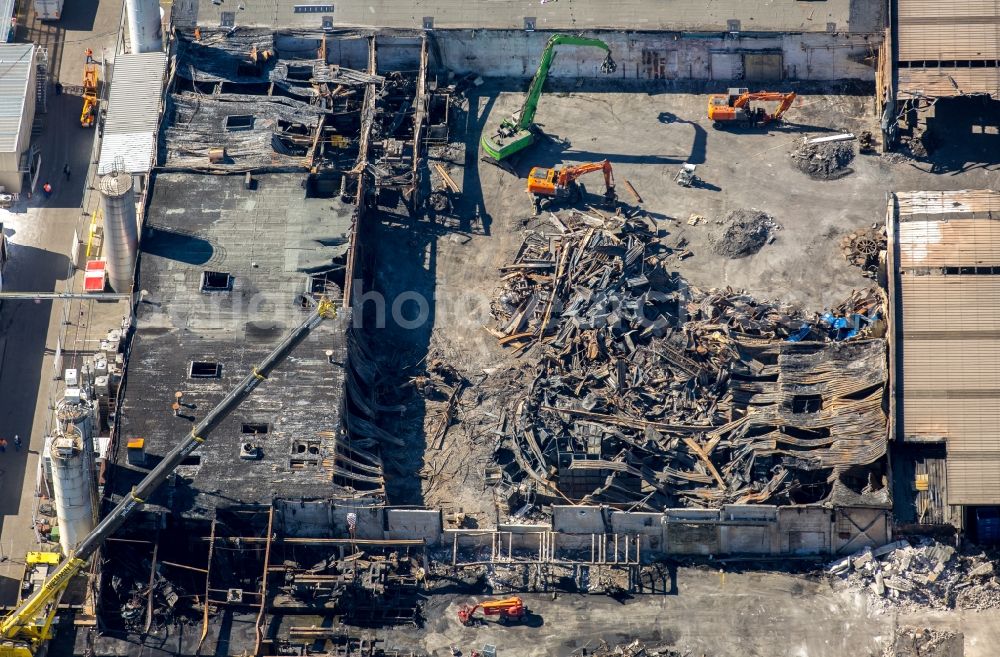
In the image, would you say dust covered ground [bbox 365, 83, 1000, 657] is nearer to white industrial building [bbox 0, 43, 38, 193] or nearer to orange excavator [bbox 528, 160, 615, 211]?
orange excavator [bbox 528, 160, 615, 211]

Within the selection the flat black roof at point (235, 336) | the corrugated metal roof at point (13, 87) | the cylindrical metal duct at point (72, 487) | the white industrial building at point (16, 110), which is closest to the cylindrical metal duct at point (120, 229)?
the flat black roof at point (235, 336)

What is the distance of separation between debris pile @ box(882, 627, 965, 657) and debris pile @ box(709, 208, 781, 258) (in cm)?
2829

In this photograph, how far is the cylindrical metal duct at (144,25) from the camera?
173750mm

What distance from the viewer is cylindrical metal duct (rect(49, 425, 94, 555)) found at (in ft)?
482

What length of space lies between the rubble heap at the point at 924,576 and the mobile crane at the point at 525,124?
3633cm

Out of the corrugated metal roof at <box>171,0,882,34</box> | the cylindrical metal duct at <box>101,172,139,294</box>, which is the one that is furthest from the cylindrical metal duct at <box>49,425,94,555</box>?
the corrugated metal roof at <box>171,0,882,34</box>

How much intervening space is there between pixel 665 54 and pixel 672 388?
1110 inches

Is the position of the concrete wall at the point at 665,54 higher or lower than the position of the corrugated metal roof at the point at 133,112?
higher

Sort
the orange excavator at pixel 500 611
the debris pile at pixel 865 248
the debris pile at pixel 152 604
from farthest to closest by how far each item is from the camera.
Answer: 1. the debris pile at pixel 865 248
2. the orange excavator at pixel 500 611
3. the debris pile at pixel 152 604

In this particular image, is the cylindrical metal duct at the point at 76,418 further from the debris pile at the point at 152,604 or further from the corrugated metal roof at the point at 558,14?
the corrugated metal roof at the point at 558,14

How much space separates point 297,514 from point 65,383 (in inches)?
758

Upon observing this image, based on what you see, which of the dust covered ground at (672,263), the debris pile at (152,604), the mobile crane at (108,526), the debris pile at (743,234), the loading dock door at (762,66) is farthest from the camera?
the loading dock door at (762,66)

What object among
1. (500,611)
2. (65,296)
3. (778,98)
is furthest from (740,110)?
(65,296)

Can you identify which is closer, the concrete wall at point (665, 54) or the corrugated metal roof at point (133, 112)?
the corrugated metal roof at point (133, 112)
